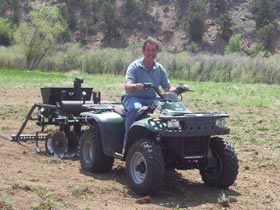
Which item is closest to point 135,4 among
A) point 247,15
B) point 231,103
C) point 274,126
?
point 247,15

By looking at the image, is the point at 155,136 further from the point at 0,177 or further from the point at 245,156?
the point at 245,156

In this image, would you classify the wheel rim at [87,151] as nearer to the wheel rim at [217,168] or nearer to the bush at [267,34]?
→ the wheel rim at [217,168]

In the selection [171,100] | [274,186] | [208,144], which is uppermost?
[171,100]

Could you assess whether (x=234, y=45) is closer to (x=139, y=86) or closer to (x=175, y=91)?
(x=175, y=91)

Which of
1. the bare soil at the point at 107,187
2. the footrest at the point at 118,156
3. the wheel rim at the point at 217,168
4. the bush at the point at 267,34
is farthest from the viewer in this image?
the bush at the point at 267,34

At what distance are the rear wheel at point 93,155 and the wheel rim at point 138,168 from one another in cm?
93

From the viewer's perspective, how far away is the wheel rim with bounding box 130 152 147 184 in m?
7.74

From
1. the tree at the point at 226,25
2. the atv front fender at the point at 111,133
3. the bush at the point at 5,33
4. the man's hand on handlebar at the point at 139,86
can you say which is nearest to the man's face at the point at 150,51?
the man's hand on handlebar at the point at 139,86

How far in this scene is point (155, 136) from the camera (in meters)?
7.88

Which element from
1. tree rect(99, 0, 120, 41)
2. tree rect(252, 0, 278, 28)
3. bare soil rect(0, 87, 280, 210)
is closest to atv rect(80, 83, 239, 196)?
bare soil rect(0, 87, 280, 210)

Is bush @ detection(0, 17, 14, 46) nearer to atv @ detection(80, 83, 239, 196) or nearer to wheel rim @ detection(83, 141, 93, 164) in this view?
wheel rim @ detection(83, 141, 93, 164)

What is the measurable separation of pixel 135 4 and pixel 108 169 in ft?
286

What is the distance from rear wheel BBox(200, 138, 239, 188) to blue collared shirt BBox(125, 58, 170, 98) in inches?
42.9

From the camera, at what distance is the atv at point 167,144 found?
7516 millimetres
